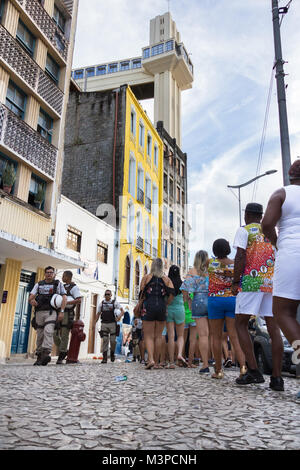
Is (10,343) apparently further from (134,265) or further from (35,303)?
(134,265)

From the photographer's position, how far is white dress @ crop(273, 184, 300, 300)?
3197 mm

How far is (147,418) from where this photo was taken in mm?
2537

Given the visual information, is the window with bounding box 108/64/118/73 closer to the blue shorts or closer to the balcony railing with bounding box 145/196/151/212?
the balcony railing with bounding box 145/196/151/212

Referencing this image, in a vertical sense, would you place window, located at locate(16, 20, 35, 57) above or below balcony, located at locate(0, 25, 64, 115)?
above

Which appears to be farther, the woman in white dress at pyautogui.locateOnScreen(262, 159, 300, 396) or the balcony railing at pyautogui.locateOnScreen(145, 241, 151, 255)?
the balcony railing at pyautogui.locateOnScreen(145, 241, 151, 255)

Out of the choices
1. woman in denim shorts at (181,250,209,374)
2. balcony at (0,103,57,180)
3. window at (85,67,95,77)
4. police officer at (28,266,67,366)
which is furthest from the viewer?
window at (85,67,95,77)

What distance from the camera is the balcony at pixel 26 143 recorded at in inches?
559

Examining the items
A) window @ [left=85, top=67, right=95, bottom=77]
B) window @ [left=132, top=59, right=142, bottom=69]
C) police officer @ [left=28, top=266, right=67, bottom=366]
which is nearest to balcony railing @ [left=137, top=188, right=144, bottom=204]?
police officer @ [left=28, top=266, right=67, bottom=366]

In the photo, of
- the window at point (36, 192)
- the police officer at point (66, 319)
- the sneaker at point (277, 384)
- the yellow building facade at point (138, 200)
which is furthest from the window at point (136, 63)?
the sneaker at point (277, 384)

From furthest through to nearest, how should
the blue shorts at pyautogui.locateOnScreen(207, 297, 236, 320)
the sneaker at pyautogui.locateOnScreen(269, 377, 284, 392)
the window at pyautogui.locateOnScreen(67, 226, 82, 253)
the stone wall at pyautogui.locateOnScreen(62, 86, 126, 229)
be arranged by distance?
the stone wall at pyautogui.locateOnScreen(62, 86, 126, 229), the window at pyautogui.locateOnScreen(67, 226, 82, 253), the blue shorts at pyautogui.locateOnScreen(207, 297, 236, 320), the sneaker at pyautogui.locateOnScreen(269, 377, 284, 392)

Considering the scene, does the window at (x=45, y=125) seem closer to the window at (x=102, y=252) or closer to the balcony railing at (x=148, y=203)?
the window at (x=102, y=252)

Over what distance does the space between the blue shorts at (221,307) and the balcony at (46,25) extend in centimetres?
1528

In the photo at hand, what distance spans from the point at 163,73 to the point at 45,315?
140 ft

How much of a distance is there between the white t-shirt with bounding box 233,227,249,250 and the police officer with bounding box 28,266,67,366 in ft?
16.2
